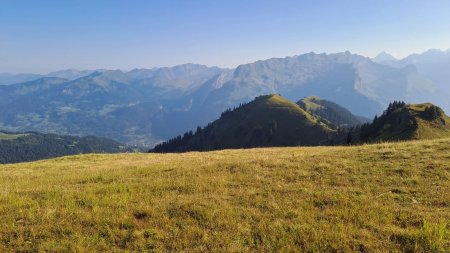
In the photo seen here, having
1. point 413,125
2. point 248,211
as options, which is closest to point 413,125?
point 413,125

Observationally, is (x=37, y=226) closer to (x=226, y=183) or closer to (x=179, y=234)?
(x=179, y=234)

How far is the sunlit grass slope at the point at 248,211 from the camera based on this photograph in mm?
9961

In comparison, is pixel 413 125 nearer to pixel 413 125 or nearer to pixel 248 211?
pixel 413 125

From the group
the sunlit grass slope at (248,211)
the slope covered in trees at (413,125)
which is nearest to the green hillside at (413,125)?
the slope covered in trees at (413,125)

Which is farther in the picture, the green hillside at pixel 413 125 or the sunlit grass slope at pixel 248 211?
the green hillside at pixel 413 125

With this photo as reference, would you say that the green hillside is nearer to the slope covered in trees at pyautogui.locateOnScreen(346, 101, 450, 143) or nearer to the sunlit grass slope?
the slope covered in trees at pyautogui.locateOnScreen(346, 101, 450, 143)

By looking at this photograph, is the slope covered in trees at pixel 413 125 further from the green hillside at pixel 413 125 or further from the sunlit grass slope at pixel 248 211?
the sunlit grass slope at pixel 248 211

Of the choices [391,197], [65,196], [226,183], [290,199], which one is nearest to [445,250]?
[391,197]

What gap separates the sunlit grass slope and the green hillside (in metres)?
93.1

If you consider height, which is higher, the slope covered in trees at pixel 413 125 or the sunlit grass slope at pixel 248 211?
the slope covered in trees at pixel 413 125

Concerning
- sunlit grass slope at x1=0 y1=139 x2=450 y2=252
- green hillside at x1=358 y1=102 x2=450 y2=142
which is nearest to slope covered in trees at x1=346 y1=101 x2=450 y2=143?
green hillside at x1=358 y1=102 x2=450 y2=142

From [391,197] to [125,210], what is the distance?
408 inches

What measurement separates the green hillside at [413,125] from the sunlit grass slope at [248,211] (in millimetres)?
93094

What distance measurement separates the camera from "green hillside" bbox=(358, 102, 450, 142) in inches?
4092
